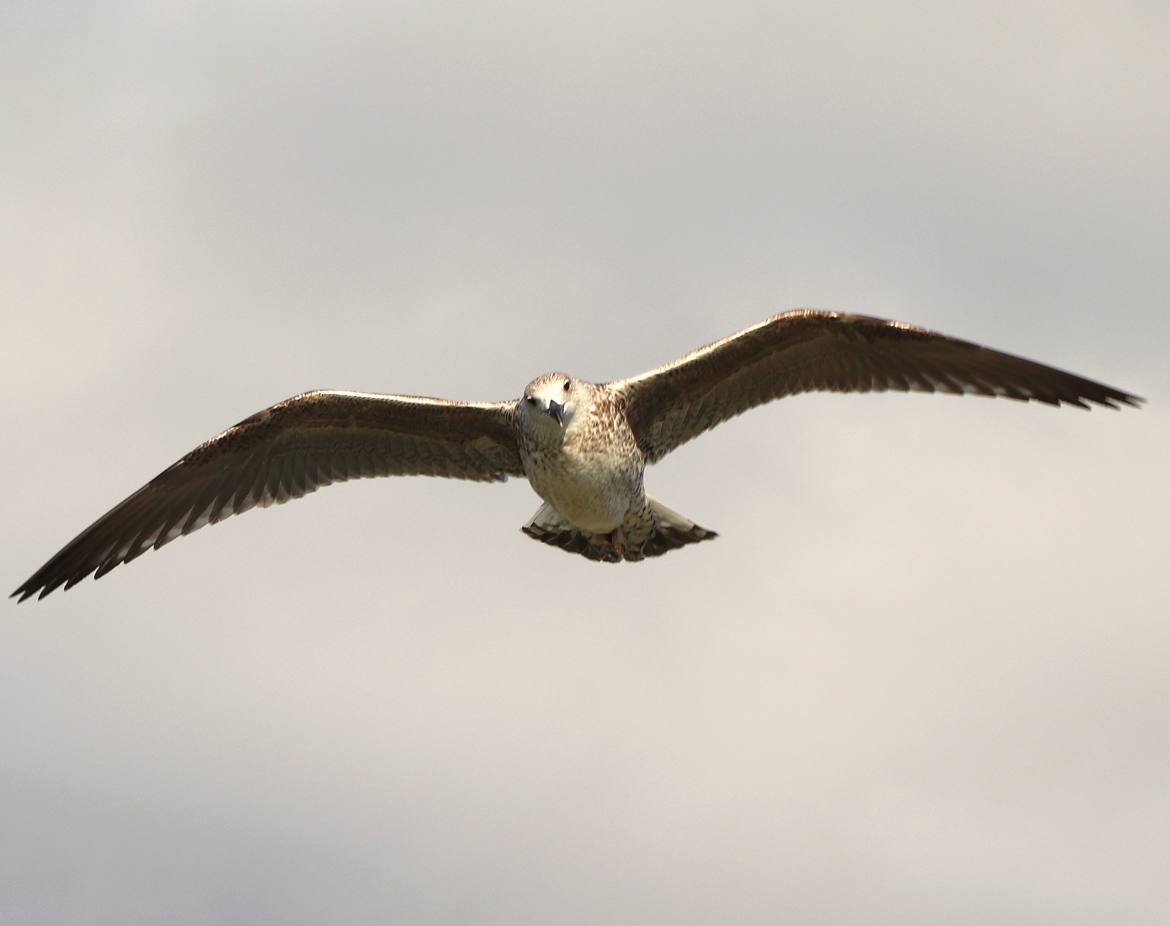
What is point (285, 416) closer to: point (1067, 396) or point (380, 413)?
point (380, 413)

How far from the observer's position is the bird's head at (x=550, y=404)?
15.1m

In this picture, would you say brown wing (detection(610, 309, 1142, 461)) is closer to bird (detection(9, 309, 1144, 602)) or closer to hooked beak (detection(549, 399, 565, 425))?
bird (detection(9, 309, 1144, 602))

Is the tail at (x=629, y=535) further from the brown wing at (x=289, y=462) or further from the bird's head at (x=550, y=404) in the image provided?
the bird's head at (x=550, y=404)

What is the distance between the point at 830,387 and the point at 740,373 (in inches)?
30.7

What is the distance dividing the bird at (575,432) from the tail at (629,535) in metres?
0.01

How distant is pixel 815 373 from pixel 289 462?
4.68m

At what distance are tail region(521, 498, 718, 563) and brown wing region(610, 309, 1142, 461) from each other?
66 cm

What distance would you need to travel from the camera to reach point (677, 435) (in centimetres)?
1661


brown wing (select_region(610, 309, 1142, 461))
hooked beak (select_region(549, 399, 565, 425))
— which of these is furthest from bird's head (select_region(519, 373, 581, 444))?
brown wing (select_region(610, 309, 1142, 461))

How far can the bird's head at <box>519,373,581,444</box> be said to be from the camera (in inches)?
593

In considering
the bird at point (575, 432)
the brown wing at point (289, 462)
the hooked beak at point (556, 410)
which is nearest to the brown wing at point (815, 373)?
the bird at point (575, 432)

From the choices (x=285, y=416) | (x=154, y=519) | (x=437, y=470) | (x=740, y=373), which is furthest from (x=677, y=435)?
(x=154, y=519)

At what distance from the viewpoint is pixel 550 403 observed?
49.3ft

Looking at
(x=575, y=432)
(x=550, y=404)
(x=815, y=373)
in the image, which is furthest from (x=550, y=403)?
(x=815, y=373)
